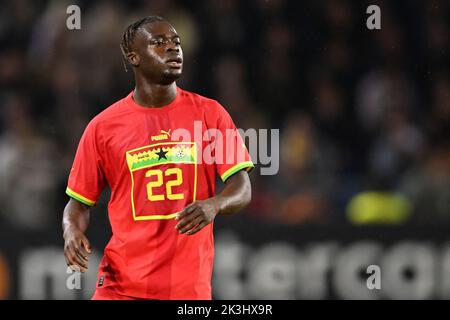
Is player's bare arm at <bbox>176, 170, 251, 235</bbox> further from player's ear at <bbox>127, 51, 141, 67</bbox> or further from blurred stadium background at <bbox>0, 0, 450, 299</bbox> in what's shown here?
blurred stadium background at <bbox>0, 0, 450, 299</bbox>

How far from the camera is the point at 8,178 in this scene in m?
9.16

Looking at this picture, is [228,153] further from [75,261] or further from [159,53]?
[75,261]

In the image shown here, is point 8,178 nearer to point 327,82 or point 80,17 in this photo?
point 80,17

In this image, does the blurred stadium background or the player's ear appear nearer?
the player's ear

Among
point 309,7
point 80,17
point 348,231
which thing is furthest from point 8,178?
point 309,7

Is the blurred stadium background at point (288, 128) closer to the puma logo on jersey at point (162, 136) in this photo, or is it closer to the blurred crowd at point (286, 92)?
the blurred crowd at point (286, 92)

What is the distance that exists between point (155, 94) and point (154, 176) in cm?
46

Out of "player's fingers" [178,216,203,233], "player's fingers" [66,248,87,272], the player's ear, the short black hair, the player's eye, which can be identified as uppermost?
the short black hair

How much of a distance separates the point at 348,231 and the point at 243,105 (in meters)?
1.84

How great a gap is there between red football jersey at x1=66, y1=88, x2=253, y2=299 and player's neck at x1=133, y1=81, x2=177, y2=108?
32 mm

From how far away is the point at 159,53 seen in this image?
558cm

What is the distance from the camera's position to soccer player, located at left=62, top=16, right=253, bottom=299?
5.46 meters

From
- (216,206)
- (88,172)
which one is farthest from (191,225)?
(88,172)

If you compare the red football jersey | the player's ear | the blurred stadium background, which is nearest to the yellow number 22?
the red football jersey
